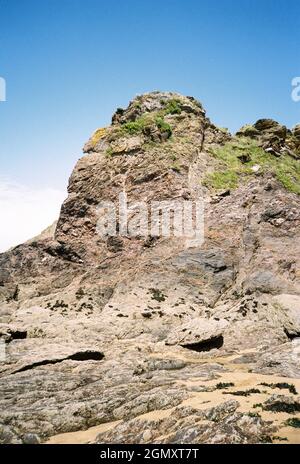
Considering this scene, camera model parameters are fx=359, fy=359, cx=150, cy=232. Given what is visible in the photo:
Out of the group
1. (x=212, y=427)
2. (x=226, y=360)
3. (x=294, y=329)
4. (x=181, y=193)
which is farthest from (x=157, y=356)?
(x=181, y=193)

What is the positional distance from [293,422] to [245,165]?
43.8 metres

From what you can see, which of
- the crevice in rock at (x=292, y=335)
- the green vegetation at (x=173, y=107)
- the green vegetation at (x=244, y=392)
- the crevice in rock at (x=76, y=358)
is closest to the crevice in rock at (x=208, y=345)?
the crevice in rock at (x=292, y=335)

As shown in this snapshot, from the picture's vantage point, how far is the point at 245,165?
5300 cm

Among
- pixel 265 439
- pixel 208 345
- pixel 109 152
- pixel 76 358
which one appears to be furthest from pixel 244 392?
pixel 109 152

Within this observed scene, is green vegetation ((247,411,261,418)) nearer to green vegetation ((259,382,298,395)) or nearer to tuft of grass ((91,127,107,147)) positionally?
green vegetation ((259,382,298,395))

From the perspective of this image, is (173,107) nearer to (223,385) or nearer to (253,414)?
(223,385)

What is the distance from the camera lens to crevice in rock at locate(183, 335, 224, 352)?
29.6 meters

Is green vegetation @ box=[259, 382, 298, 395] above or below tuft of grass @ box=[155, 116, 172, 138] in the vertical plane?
below

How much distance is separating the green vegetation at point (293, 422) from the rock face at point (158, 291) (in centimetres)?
83

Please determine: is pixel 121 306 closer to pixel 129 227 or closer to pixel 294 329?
pixel 129 227

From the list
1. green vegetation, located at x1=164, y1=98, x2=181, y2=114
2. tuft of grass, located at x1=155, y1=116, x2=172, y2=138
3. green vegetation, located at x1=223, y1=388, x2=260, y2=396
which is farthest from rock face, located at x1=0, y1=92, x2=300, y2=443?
green vegetation, located at x1=223, y1=388, x2=260, y2=396

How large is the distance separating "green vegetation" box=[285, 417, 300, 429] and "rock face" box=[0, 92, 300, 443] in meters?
0.83

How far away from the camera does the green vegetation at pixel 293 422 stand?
43.7 feet

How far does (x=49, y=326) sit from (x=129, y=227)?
17.2 meters
